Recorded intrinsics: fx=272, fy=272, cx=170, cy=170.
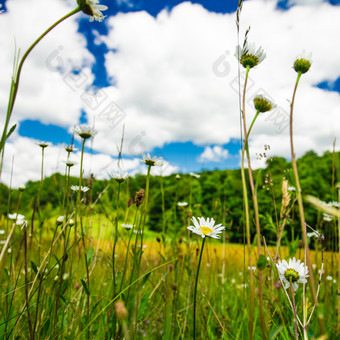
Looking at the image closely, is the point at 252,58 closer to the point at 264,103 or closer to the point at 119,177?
the point at 264,103

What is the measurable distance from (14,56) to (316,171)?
11.4 metres

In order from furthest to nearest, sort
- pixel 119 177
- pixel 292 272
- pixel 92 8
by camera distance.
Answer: pixel 119 177, pixel 292 272, pixel 92 8

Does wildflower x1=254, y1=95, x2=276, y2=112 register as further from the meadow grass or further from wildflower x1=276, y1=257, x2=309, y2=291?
wildflower x1=276, y1=257, x2=309, y2=291

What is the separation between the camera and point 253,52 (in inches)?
26.6

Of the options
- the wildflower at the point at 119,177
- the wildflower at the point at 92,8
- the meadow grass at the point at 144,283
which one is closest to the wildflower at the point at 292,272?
the meadow grass at the point at 144,283

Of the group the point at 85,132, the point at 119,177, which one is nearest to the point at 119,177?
the point at 119,177

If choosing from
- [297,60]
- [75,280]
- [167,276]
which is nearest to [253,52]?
[297,60]

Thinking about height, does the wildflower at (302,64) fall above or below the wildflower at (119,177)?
above

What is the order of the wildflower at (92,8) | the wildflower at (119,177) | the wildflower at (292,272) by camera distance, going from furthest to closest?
1. the wildflower at (119,177)
2. the wildflower at (292,272)
3. the wildflower at (92,8)

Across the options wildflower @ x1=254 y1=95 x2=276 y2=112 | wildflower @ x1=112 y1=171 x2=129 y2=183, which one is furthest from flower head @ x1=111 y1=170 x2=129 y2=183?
wildflower @ x1=254 y1=95 x2=276 y2=112

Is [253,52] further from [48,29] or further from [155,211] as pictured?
[155,211]

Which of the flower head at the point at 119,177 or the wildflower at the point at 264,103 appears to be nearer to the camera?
the wildflower at the point at 264,103

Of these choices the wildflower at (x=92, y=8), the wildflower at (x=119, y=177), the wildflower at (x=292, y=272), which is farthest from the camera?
the wildflower at (x=119, y=177)

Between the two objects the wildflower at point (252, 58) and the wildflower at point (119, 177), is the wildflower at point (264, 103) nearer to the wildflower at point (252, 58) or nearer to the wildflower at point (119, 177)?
the wildflower at point (252, 58)
